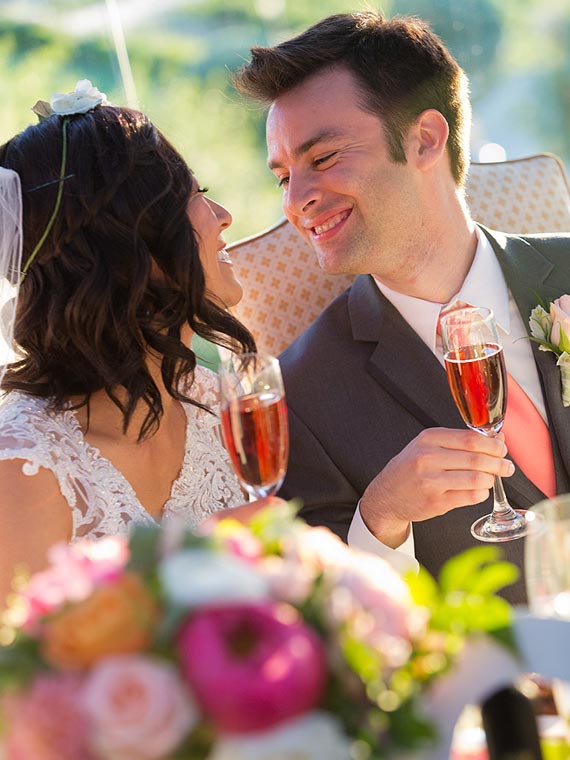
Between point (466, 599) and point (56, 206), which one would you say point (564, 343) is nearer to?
point (56, 206)

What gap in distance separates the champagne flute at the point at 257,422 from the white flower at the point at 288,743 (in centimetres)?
65

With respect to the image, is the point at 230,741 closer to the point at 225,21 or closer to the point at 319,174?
the point at 319,174

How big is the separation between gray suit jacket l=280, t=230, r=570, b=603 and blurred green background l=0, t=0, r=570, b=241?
197 centimetres

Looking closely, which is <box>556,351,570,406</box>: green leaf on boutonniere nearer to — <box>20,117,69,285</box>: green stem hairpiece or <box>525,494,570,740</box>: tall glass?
<box>20,117,69,285</box>: green stem hairpiece

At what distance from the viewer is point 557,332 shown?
216 cm

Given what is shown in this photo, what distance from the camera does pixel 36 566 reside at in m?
1.70

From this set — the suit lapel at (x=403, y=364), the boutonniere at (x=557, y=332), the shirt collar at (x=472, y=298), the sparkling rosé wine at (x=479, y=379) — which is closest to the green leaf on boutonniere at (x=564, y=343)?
the boutonniere at (x=557, y=332)

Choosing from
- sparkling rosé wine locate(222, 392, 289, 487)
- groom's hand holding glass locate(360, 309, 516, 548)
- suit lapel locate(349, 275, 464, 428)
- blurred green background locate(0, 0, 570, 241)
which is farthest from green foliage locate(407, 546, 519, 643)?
blurred green background locate(0, 0, 570, 241)

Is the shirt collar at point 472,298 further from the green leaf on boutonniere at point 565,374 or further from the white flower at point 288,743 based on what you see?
the white flower at point 288,743

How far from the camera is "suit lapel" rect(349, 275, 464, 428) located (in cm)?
218

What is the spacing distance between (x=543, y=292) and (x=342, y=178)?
0.56 m

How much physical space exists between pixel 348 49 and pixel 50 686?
204cm

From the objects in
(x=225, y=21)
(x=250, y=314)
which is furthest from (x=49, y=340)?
(x=225, y=21)

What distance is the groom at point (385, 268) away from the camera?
2176 millimetres
